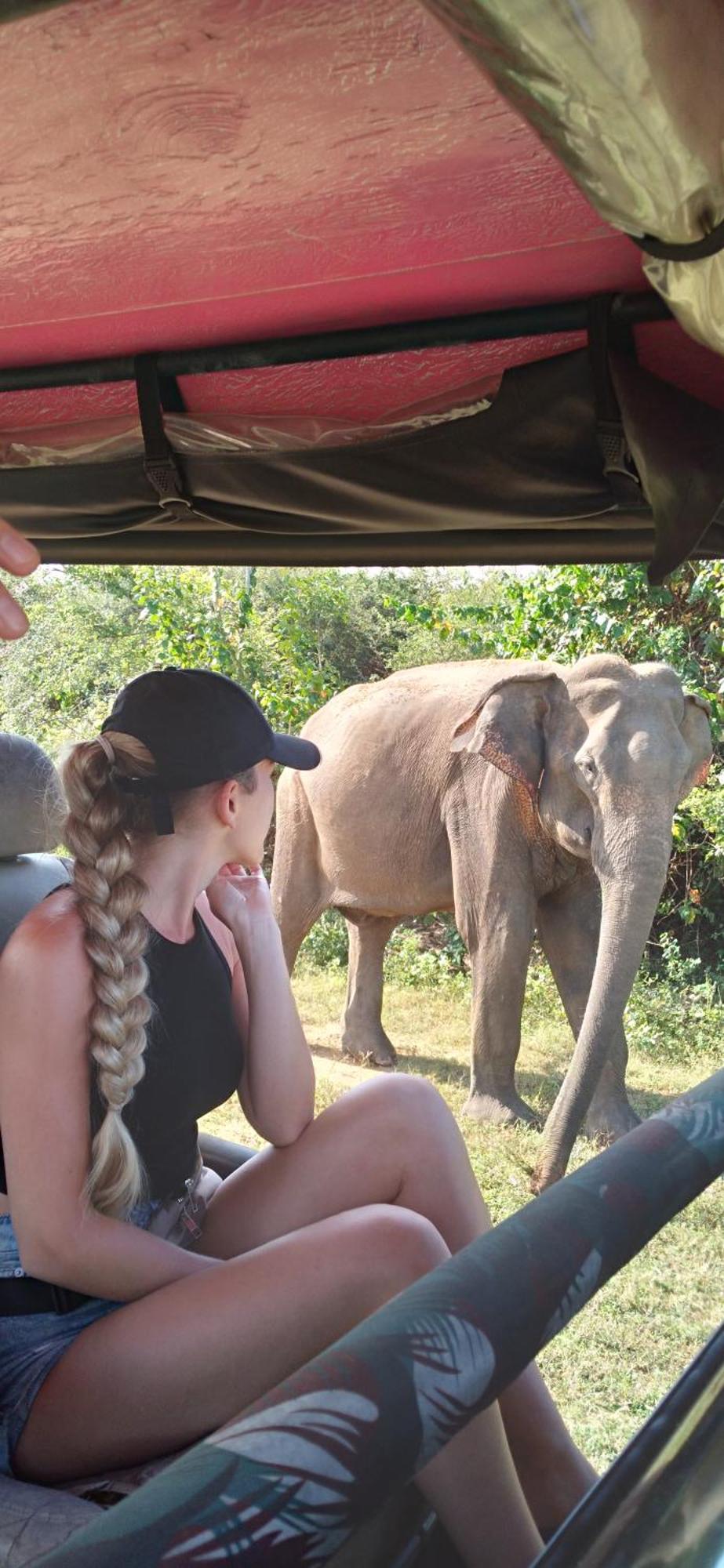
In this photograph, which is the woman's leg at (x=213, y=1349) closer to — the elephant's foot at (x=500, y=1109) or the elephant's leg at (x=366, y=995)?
the elephant's foot at (x=500, y=1109)

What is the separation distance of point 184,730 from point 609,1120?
4384 millimetres

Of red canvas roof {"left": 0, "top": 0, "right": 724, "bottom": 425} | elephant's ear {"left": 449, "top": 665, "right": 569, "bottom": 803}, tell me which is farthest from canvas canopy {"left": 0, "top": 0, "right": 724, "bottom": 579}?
elephant's ear {"left": 449, "top": 665, "right": 569, "bottom": 803}

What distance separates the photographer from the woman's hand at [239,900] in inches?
84.5

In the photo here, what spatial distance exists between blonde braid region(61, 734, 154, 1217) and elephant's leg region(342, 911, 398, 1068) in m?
5.43

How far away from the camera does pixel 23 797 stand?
91.9 inches

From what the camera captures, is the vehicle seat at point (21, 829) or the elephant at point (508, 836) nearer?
the vehicle seat at point (21, 829)

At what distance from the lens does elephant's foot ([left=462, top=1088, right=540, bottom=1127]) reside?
5961 millimetres

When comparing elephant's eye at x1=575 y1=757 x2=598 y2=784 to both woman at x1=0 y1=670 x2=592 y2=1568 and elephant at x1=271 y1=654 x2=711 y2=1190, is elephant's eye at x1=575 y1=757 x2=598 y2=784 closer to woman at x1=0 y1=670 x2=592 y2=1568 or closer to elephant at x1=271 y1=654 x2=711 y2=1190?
elephant at x1=271 y1=654 x2=711 y2=1190

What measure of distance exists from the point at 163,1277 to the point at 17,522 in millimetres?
1566

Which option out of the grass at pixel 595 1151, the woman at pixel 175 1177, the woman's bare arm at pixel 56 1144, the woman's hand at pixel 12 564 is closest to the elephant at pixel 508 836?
the grass at pixel 595 1151

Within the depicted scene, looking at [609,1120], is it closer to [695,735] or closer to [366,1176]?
[695,735]

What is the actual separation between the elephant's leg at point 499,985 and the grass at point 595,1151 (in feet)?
0.54

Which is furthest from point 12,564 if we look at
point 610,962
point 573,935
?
point 573,935

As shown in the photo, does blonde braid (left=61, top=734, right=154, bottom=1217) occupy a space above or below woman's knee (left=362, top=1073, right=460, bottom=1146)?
above
